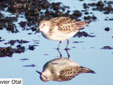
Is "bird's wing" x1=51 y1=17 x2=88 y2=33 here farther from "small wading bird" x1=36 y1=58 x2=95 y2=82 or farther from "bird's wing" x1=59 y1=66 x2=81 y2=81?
"bird's wing" x1=59 y1=66 x2=81 y2=81

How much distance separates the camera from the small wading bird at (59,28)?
15688 mm

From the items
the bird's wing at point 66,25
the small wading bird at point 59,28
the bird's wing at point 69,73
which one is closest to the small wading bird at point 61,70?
the bird's wing at point 69,73

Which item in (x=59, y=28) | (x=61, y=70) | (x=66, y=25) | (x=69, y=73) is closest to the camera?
(x=69, y=73)

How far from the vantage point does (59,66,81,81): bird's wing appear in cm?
Result: 1389

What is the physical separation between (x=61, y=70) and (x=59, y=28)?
2071 mm

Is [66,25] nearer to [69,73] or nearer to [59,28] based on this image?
[59,28]

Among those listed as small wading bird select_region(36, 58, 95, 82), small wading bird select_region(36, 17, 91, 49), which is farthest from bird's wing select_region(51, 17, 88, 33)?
small wading bird select_region(36, 58, 95, 82)

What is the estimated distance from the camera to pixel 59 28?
52.4ft

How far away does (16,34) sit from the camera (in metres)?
17.3

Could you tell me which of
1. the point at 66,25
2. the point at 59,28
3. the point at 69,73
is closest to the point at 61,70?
the point at 69,73

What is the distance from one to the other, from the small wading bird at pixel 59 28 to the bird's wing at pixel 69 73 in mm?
1608

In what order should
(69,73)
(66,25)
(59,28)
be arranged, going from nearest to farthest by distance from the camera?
(69,73), (59,28), (66,25)

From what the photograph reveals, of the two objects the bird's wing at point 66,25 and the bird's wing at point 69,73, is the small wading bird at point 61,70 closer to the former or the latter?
the bird's wing at point 69,73

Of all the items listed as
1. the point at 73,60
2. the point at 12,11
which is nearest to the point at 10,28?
the point at 12,11
